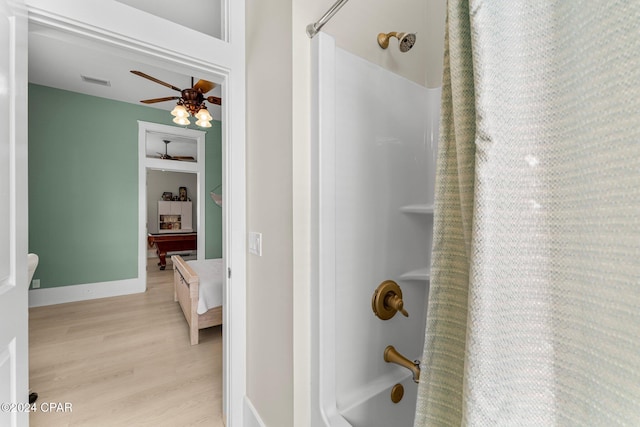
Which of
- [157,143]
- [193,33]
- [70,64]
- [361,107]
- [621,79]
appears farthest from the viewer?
[157,143]

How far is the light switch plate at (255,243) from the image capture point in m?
1.36

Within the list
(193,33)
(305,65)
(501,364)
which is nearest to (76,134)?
(193,33)

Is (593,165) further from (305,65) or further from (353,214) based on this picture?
(305,65)

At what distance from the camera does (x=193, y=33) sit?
1.35 m

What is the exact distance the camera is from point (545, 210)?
1.38ft

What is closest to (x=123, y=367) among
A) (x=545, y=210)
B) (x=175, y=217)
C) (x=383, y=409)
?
(x=383, y=409)

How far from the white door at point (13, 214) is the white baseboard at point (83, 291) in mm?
3341

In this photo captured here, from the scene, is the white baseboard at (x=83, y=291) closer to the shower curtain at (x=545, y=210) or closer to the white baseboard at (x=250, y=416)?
the white baseboard at (x=250, y=416)

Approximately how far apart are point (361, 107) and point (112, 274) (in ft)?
14.3

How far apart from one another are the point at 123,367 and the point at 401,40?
2950 millimetres

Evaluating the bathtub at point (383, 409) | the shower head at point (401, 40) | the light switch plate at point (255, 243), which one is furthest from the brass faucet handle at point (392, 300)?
the shower head at point (401, 40)

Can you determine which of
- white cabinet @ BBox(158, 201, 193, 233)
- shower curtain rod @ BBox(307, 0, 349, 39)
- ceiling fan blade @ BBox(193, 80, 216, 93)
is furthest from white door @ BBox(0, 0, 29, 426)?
white cabinet @ BBox(158, 201, 193, 233)

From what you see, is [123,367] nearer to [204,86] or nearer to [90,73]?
[204,86]

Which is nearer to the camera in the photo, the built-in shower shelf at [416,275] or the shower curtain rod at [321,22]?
the shower curtain rod at [321,22]
